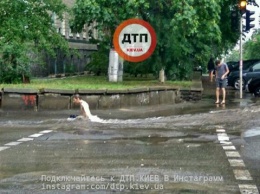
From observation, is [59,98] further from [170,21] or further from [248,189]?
[248,189]

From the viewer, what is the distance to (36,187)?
8539 millimetres

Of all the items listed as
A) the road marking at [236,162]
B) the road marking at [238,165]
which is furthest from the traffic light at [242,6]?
the road marking at [236,162]

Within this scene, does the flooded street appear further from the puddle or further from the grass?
the grass

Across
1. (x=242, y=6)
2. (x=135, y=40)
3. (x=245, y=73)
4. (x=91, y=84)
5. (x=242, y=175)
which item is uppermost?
(x=242, y=6)

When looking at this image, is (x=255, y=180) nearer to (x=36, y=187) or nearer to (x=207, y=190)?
(x=207, y=190)

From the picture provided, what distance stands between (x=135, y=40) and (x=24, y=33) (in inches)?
238

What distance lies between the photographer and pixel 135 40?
33406 mm

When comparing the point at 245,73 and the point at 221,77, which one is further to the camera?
the point at 245,73

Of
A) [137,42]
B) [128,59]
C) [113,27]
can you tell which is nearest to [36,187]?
[113,27]

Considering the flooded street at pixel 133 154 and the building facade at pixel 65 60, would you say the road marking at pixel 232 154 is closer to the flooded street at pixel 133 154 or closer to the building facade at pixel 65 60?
the flooded street at pixel 133 154

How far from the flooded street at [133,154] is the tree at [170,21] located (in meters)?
10.0

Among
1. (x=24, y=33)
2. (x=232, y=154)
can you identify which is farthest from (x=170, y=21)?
(x=232, y=154)

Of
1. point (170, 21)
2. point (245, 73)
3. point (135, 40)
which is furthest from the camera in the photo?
point (245, 73)

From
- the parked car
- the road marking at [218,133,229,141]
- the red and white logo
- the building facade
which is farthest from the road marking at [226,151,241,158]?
the parked car
